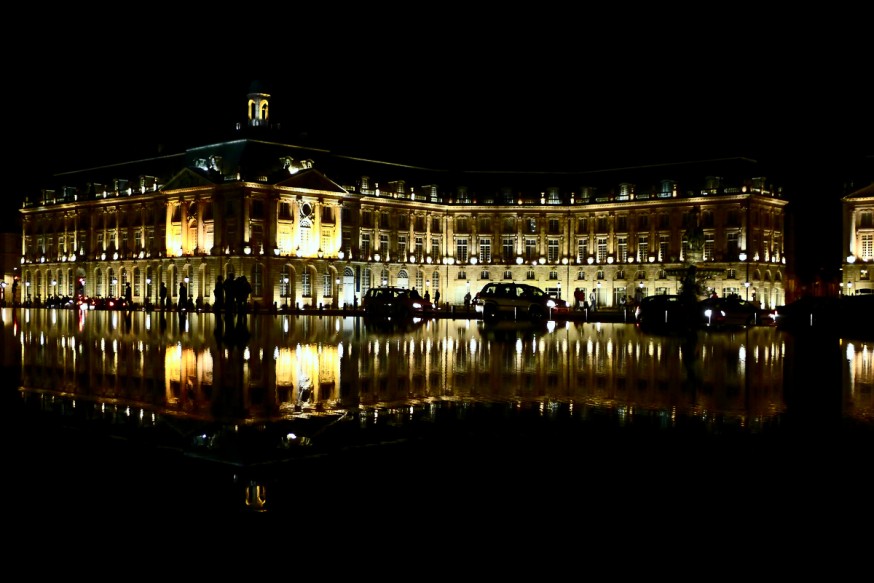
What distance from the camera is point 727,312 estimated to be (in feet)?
134

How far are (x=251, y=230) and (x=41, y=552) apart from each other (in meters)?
77.9

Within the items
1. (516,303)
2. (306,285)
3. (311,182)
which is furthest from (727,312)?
(311,182)

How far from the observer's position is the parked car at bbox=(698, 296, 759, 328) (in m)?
→ 39.6

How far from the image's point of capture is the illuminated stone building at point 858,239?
288 ft

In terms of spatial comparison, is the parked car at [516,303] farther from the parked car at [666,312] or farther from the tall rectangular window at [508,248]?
the tall rectangular window at [508,248]

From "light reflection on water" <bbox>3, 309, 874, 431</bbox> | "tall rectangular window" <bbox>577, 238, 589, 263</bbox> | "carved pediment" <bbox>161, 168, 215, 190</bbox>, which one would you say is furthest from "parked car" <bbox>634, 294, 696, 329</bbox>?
"tall rectangular window" <bbox>577, 238, 589, 263</bbox>

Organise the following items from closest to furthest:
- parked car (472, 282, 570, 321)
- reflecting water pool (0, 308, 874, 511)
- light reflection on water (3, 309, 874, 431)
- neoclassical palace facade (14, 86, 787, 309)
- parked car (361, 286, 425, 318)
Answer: reflecting water pool (0, 308, 874, 511)
light reflection on water (3, 309, 874, 431)
parked car (472, 282, 570, 321)
parked car (361, 286, 425, 318)
neoclassical palace facade (14, 86, 787, 309)

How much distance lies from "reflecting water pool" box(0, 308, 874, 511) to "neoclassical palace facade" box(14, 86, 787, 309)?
214 feet

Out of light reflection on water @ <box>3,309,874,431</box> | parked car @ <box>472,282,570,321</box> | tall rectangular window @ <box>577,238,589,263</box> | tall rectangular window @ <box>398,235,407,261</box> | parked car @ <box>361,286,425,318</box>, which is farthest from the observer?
tall rectangular window @ <box>577,238,589,263</box>

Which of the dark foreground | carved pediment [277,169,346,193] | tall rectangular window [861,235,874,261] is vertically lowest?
the dark foreground

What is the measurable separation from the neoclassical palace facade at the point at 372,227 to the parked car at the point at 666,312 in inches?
1759

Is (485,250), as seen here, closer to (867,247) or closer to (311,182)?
(311,182)

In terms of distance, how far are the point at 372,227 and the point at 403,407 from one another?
8281 centimetres

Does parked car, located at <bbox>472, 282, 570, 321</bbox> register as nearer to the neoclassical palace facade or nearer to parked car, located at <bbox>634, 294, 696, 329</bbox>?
parked car, located at <bbox>634, 294, 696, 329</bbox>
